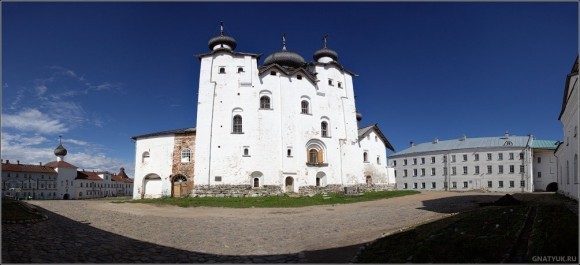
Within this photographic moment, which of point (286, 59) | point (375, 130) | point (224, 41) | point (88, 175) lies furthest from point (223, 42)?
point (88, 175)

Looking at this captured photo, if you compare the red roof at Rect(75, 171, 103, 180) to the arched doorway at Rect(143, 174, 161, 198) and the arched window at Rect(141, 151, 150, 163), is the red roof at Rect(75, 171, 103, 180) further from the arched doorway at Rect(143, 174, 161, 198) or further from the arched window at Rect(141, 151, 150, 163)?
the arched doorway at Rect(143, 174, 161, 198)

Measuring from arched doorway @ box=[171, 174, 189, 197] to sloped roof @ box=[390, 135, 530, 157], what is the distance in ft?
135

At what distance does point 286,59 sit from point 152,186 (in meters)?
17.4

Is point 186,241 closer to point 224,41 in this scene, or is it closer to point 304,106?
point 304,106

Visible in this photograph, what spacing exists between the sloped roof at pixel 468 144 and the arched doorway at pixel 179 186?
135 ft

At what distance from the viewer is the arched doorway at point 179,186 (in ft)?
90.6

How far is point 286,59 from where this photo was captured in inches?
1321

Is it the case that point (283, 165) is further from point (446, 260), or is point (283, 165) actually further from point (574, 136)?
point (446, 260)

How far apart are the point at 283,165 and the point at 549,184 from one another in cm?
3771

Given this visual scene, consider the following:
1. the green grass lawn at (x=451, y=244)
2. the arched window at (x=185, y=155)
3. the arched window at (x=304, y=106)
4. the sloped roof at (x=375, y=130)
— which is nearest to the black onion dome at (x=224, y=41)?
the arched window at (x=304, y=106)

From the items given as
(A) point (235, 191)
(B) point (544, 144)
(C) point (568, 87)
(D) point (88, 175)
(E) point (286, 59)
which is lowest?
(D) point (88, 175)

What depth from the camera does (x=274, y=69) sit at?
3012cm

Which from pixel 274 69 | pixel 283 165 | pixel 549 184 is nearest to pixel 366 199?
pixel 283 165

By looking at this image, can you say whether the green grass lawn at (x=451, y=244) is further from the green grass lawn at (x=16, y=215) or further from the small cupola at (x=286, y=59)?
the small cupola at (x=286, y=59)
